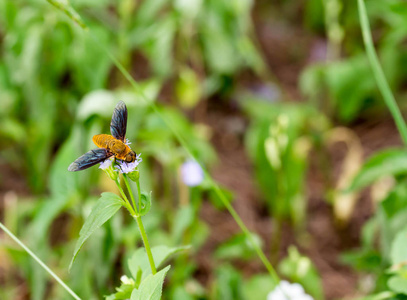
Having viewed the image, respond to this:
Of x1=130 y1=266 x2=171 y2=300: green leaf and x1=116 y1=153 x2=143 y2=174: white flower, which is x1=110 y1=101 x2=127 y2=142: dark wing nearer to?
x1=116 y1=153 x2=143 y2=174: white flower

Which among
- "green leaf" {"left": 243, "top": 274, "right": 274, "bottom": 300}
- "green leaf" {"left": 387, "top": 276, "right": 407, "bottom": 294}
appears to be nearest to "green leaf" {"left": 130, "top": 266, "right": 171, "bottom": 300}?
"green leaf" {"left": 387, "top": 276, "right": 407, "bottom": 294}

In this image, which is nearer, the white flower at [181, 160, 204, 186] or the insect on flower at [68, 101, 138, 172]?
the insect on flower at [68, 101, 138, 172]

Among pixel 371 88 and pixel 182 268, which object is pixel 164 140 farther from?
pixel 371 88

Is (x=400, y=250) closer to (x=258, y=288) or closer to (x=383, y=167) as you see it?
(x=383, y=167)

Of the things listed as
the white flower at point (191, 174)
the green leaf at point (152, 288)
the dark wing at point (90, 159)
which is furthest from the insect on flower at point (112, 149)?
the white flower at point (191, 174)

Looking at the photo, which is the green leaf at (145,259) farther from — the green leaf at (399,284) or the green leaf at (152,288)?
the green leaf at (399,284)

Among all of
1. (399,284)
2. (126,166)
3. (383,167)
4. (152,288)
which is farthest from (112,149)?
(383,167)
